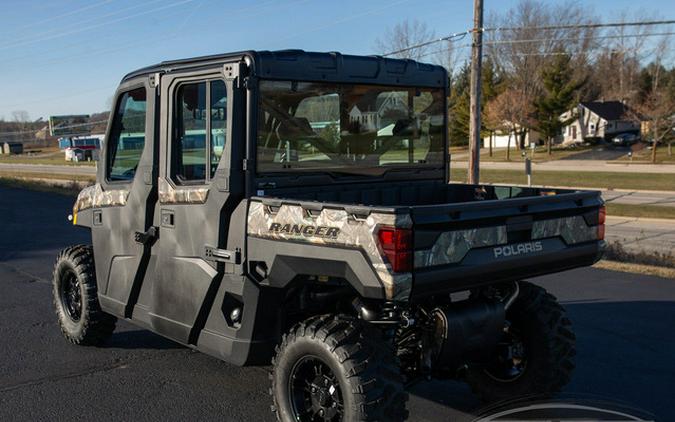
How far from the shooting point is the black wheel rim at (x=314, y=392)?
3934 millimetres

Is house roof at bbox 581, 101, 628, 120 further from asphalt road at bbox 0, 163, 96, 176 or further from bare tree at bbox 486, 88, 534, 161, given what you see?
asphalt road at bbox 0, 163, 96, 176

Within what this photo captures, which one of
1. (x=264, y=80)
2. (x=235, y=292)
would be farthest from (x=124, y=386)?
(x=264, y=80)

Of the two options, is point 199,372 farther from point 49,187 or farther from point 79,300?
point 49,187

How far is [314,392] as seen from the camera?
160 inches

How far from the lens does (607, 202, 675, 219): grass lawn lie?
2115cm

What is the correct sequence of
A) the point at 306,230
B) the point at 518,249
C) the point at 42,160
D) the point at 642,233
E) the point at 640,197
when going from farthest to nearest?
the point at 42,160 < the point at 640,197 < the point at 642,233 < the point at 518,249 < the point at 306,230

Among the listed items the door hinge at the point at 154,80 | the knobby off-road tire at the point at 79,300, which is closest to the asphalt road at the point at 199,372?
the knobby off-road tire at the point at 79,300

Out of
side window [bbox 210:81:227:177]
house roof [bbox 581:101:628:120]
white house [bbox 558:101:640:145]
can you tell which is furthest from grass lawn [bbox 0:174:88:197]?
house roof [bbox 581:101:628:120]

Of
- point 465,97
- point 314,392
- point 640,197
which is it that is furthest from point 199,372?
point 465,97

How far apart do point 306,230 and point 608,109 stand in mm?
73364

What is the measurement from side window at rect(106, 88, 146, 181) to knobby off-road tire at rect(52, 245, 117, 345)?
855 millimetres

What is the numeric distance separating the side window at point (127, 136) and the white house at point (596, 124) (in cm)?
6742

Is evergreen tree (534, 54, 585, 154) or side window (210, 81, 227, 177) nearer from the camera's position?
side window (210, 81, 227, 177)

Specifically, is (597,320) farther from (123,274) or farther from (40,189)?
(40,189)
